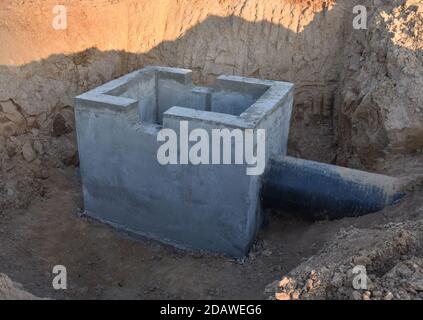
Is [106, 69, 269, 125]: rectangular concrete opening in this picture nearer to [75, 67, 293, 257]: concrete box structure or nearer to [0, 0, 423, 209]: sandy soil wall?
[75, 67, 293, 257]: concrete box structure

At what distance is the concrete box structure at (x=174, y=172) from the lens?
6.95 metres

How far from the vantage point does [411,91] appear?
7879mm

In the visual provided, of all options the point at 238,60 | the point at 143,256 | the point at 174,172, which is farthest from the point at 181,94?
the point at 143,256

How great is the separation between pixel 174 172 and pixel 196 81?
4.36 metres

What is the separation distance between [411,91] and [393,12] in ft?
6.73

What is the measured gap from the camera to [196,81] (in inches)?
435

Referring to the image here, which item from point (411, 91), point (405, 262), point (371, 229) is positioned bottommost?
point (371, 229)

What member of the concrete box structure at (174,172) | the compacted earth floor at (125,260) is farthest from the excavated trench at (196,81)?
the concrete box structure at (174,172)

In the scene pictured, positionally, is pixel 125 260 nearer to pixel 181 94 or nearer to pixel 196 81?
pixel 181 94

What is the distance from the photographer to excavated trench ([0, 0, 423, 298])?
7.17 m

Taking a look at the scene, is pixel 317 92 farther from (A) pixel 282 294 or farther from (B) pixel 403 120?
(A) pixel 282 294

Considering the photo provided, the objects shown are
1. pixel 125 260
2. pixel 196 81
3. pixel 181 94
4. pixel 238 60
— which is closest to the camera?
pixel 125 260

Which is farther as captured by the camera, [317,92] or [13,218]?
[317,92]
